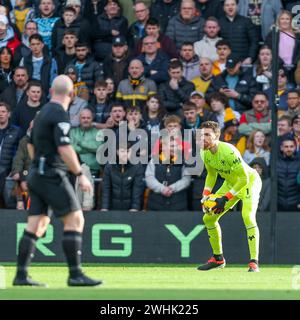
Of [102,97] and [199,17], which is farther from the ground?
[199,17]

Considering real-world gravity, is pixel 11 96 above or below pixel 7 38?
below

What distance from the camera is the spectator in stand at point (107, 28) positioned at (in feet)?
72.0

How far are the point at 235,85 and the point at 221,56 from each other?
0.59 metres

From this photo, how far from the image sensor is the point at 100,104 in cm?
2069

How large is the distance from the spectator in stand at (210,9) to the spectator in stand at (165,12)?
1.35 ft

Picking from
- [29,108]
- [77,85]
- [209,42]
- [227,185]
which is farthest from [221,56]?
[227,185]

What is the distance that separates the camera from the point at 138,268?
58.4ft

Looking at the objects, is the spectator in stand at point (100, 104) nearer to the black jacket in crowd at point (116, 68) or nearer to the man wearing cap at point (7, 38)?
the black jacket in crowd at point (116, 68)

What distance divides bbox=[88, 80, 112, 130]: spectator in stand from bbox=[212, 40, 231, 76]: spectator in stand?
2052 millimetres

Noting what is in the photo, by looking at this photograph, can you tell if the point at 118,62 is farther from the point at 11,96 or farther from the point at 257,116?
the point at 257,116

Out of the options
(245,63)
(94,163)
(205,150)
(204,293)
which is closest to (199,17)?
(245,63)
